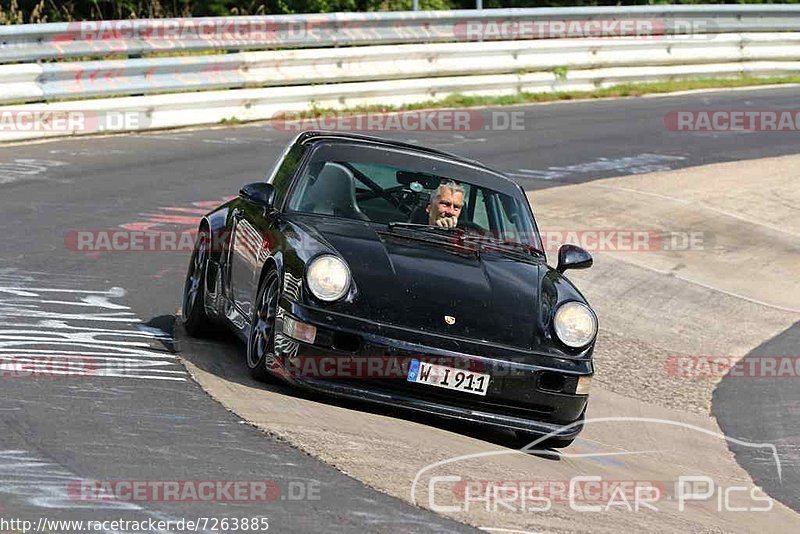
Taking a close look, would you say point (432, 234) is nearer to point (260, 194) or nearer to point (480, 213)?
point (480, 213)

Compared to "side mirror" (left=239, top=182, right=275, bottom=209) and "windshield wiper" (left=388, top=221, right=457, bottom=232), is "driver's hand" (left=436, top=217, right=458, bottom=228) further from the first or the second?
"side mirror" (left=239, top=182, right=275, bottom=209)

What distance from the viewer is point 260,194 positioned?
8570 mm

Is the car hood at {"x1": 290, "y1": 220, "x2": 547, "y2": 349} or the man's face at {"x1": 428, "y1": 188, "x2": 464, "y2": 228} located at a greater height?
the man's face at {"x1": 428, "y1": 188, "x2": 464, "y2": 228}

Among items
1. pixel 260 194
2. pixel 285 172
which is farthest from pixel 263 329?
pixel 285 172

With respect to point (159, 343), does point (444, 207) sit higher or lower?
higher

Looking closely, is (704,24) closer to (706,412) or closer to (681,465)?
(706,412)

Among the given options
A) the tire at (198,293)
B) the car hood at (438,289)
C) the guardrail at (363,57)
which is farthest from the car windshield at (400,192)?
the guardrail at (363,57)

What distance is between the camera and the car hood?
745cm

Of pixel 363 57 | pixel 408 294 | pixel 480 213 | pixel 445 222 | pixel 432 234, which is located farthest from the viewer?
pixel 363 57

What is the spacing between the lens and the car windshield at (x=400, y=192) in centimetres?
859

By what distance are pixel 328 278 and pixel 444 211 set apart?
136cm

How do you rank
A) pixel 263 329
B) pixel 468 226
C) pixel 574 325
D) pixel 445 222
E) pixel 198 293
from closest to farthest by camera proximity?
pixel 574 325 → pixel 263 329 → pixel 445 222 → pixel 468 226 → pixel 198 293

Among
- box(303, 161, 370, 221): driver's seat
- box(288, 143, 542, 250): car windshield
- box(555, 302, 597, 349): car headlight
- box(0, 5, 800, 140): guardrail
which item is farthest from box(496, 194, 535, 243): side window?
box(0, 5, 800, 140): guardrail

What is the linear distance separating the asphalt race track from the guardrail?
2.24 ft
